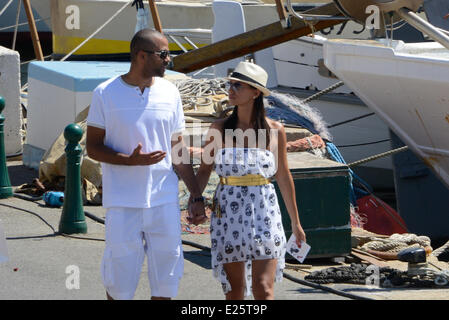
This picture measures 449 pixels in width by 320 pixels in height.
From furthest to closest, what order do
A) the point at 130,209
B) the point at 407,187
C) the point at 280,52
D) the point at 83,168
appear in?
the point at 280,52 → the point at 407,187 → the point at 83,168 → the point at 130,209

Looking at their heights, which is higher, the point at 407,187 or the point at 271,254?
the point at 271,254

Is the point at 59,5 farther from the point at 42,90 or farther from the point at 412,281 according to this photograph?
the point at 412,281

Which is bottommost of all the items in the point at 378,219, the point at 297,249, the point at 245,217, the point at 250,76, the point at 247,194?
the point at 378,219

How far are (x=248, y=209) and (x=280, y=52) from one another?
37.1ft

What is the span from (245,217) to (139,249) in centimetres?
62

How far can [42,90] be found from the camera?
1122 centimetres

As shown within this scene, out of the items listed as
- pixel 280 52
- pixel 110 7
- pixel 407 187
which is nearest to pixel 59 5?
pixel 110 7

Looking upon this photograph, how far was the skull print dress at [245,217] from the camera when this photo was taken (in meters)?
5.20

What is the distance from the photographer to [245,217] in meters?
5.22

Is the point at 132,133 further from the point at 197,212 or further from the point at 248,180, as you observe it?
the point at 248,180

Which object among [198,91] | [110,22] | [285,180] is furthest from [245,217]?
[110,22]

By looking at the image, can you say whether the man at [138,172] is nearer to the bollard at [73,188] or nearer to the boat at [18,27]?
the bollard at [73,188]

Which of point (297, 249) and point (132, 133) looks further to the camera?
point (297, 249)

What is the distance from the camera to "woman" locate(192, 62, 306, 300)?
5.21 m
